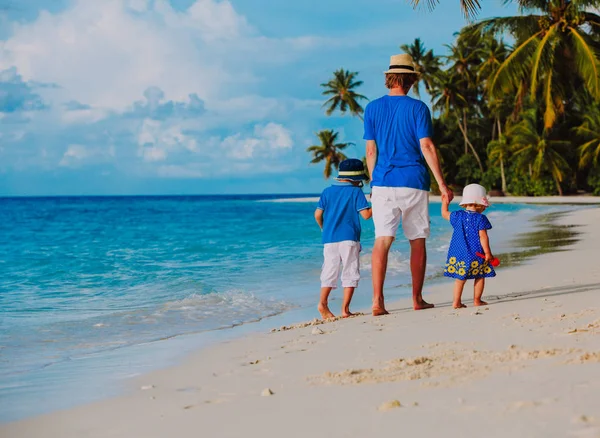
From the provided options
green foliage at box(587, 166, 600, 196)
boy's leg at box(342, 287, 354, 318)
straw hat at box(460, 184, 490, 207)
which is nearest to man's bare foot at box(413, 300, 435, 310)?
boy's leg at box(342, 287, 354, 318)

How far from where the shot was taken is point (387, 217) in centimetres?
559

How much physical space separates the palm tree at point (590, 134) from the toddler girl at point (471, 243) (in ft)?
123

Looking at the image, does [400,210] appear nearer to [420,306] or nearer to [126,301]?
[420,306]

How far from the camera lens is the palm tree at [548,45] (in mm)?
24672

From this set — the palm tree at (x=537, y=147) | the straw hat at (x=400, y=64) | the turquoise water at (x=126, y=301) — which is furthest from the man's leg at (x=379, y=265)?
the palm tree at (x=537, y=147)

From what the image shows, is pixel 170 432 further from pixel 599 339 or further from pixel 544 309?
pixel 544 309

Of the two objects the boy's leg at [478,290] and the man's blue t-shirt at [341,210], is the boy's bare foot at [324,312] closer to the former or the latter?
the man's blue t-shirt at [341,210]

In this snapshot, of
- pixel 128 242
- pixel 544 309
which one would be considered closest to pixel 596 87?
pixel 128 242

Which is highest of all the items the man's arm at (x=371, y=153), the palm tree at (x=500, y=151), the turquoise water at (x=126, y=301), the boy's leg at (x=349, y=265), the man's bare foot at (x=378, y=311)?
the palm tree at (x=500, y=151)

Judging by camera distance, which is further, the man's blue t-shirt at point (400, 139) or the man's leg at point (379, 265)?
the man's leg at point (379, 265)

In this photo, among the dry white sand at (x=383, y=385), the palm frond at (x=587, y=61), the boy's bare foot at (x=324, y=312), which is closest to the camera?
the dry white sand at (x=383, y=385)

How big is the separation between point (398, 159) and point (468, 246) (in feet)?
3.30

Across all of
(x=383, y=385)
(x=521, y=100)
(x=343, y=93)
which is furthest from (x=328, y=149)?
(x=383, y=385)

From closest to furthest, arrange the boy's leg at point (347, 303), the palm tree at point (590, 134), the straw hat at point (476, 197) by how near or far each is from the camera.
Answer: the straw hat at point (476, 197) → the boy's leg at point (347, 303) → the palm tree at point (590, 134)
